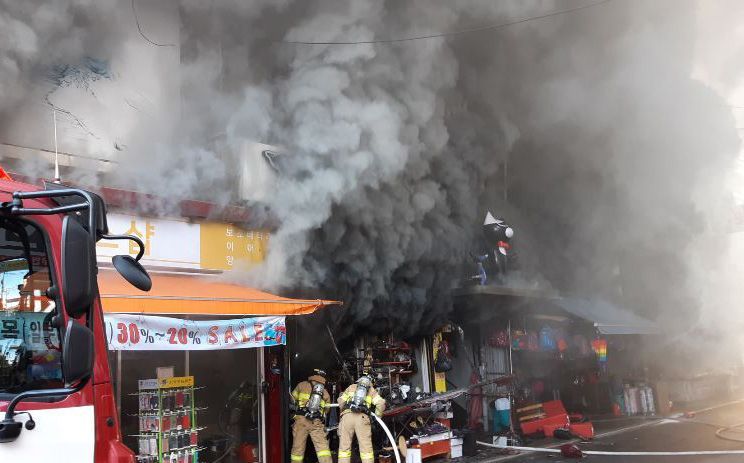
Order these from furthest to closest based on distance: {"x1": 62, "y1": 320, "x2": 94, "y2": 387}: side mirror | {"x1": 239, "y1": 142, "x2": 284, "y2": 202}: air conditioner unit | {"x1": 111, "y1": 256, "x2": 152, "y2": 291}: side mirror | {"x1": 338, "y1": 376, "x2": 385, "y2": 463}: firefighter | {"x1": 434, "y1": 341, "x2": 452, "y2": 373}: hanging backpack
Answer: {"x1": 434, "y1": 341, "x2": 452, "y2": 373}: hanging backpack → {"x1": 239, "y1": 142, "x2": 284, "y2": 202}: air conditioner unit → {"x1": 338, "y1": 376, "x2": 385, "y2": 463}: firefighter → {"x1": 111, "y1": 256, "x2": 152, "y2": 291}: side mirror → {"x1": 62, "y1": 320, "x2": 94, "y2": 387}: side mirror

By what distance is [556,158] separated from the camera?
14453mm

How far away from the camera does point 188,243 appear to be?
7.40 metres

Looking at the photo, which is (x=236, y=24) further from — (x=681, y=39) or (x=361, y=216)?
(x=681, y=39)

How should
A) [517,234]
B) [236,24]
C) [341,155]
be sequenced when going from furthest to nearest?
[517,234] → [236,24] → [341,155]

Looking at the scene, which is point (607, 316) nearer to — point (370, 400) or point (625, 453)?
point (625, 453)

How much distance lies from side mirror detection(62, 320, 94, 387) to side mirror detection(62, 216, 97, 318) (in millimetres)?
89

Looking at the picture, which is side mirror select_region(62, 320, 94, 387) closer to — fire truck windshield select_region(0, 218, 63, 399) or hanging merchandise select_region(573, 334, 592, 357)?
fire truck windshield select_region(0, 218, 63, 399)

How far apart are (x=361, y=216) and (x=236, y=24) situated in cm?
337

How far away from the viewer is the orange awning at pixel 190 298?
18.1 ft

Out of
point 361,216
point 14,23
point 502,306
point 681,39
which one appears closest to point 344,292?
point 361,216

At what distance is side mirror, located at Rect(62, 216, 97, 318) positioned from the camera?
2.31 metres

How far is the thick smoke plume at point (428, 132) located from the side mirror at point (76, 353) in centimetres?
523

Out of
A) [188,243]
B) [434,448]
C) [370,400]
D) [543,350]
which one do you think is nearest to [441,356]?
[434,448]

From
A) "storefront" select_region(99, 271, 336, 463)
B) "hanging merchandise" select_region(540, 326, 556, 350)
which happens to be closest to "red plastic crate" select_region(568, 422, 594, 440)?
"hanging merchandise" select_region(540, 326, 556, 350)
